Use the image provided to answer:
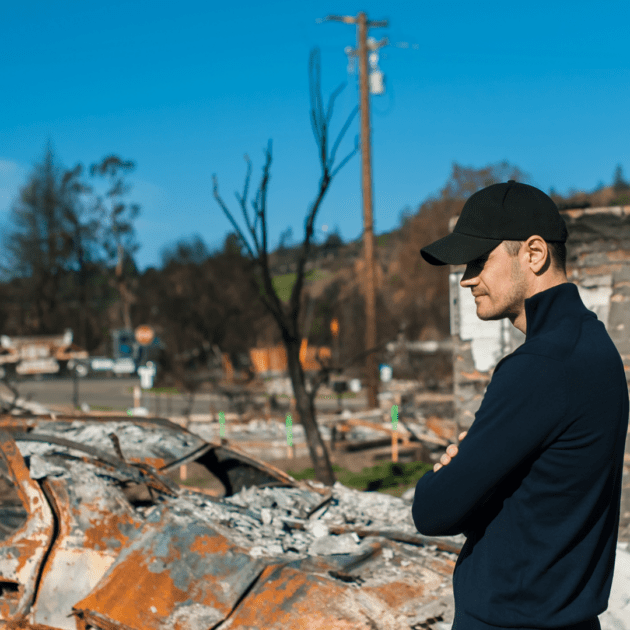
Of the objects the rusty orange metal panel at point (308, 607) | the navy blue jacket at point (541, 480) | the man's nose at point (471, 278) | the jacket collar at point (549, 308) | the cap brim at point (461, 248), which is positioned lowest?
the rusty orange metal panel at point (308, 607)

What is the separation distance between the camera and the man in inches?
48.8

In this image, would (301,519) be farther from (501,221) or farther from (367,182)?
(367,182)

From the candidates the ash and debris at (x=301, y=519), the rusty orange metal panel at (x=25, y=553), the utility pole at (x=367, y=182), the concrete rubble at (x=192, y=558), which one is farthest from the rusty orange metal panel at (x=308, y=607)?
the utility pole at (x=367, y=182)

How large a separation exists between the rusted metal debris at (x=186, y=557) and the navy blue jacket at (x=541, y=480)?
5.00 feet

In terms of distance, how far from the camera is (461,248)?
1.44 metres

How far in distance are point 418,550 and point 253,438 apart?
905cm

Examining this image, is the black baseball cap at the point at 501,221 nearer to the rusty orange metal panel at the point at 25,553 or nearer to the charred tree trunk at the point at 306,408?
the rusty orange metal panel at the point at 25,553

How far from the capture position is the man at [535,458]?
1.24 metres

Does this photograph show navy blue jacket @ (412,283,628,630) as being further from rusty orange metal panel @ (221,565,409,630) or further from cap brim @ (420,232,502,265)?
rusty orange metal panel @ (221,565,409,630)

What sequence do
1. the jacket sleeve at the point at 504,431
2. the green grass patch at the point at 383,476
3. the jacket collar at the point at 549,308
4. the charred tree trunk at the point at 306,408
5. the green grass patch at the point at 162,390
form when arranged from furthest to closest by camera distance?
the green grass patch at the point at 162,390 < the green grass patch at the point at 383,476 < the charred tree trunk at the point at 306,408 < the jacket collar at the point at 549,308 < the jacket sleeve at the point at 504,431

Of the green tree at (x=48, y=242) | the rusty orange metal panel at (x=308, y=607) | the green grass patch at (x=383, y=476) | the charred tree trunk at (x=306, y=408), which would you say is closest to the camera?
the rusty orange metal panel at (x=308, y=607)

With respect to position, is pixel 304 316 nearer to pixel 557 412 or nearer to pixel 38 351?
pixel 38 351

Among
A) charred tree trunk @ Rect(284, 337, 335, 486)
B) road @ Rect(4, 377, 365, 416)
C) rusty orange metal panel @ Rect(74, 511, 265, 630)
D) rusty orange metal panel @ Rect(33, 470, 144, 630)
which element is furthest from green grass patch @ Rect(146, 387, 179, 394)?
rusty orange metal panel @ Rect(74, 511, 265, 630)

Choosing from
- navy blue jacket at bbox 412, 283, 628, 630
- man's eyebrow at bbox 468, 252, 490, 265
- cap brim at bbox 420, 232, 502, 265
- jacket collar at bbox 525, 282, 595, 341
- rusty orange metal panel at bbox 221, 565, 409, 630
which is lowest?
rusty orange metal panel at bbox 221, 565, 409, 630
